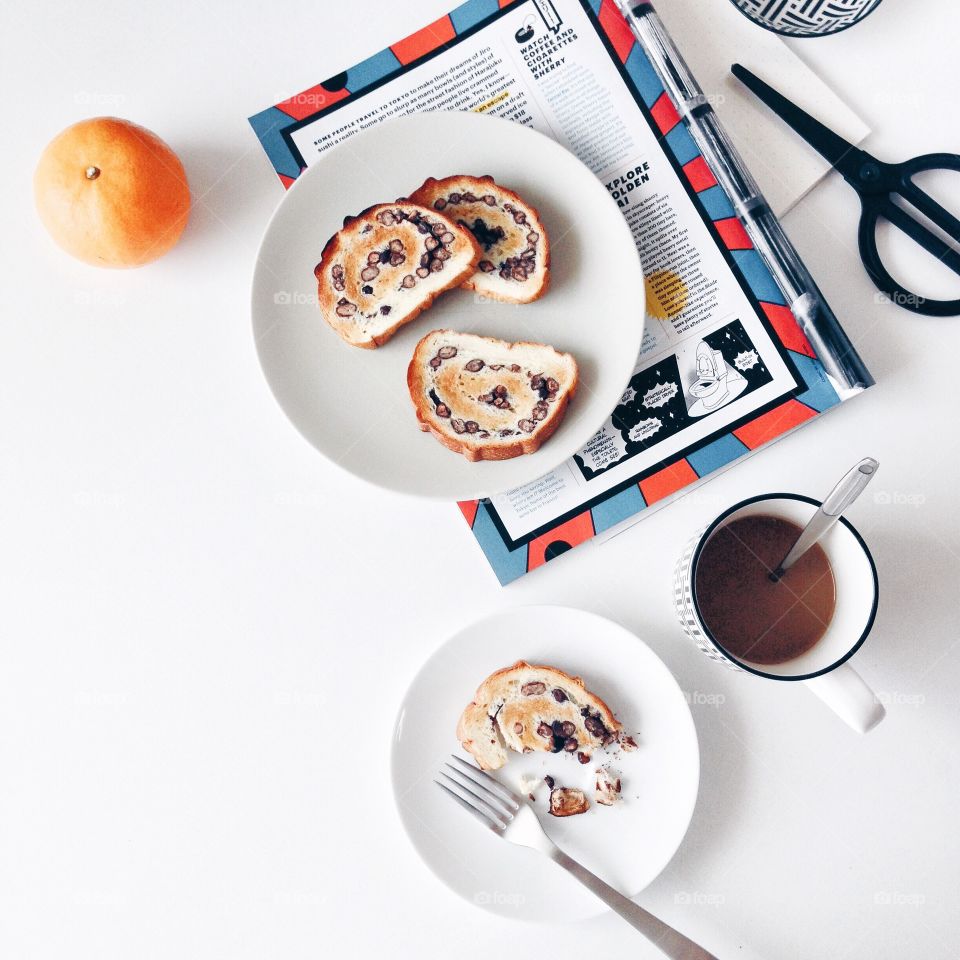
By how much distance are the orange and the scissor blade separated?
0.72 m

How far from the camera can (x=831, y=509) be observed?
827mm

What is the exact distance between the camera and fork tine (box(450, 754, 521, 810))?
1006 millimetres

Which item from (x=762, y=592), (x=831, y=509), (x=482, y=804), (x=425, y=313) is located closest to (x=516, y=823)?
(x=482, y=804)

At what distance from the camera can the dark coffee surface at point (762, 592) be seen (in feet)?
3.03

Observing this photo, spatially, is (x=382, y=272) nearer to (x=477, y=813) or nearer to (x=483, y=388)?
(x=483, y=388)

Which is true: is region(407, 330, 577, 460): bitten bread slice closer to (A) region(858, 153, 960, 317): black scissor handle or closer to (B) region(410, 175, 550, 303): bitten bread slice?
(B) region(410, 175, 550, 303): bitten bread slice

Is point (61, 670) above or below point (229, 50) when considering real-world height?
below

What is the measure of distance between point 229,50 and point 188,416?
48cm

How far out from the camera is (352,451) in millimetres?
997

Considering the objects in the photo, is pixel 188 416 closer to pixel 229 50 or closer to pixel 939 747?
pixel 229 50

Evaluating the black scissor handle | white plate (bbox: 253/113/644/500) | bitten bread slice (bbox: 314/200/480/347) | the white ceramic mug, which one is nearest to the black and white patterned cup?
the black scissor handle

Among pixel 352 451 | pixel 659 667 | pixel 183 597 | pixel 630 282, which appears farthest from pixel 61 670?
pixel 630 282

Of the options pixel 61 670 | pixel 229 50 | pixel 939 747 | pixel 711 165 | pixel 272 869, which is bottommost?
pixel 939 747

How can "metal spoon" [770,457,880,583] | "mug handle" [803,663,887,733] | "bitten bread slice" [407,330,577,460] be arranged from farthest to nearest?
"bitten bread slice" [407,330,577,460] → "mug handle" [803,663,887,733] → "metal spoon" [770,457,880,583]
